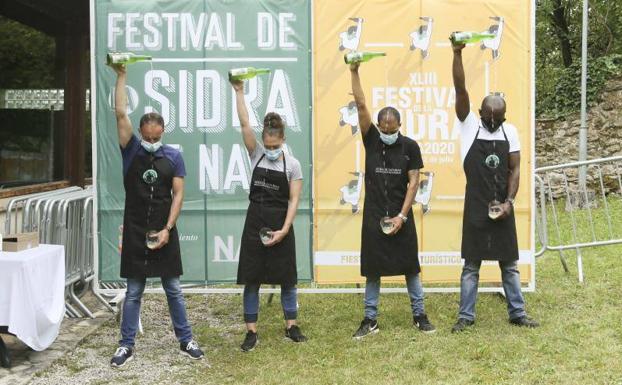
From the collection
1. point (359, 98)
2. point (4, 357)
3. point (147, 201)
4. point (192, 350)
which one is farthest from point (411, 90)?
point (4, 357)

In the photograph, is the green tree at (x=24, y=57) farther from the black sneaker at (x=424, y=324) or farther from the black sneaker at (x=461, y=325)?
the black sneaker at (x=461, y=325)

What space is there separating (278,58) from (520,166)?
6.88 ft

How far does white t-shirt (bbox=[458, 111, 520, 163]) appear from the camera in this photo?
16.8ft

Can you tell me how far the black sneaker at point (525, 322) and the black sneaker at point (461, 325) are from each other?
316mm

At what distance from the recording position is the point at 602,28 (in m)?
18.6

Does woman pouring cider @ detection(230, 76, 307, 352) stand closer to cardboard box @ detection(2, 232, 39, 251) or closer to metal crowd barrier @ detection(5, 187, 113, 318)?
cardboard box @ detection(2, 232, 39, 251)

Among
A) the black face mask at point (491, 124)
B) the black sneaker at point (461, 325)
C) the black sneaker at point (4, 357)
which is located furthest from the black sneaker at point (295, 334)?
the black face mask at point (491, 124)

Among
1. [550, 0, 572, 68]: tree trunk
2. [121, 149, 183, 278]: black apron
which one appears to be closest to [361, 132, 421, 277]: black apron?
[121, 149, 183, 278]: black apron

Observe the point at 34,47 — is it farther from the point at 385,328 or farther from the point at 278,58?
the point at 385,328

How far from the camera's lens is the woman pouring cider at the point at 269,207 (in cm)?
488

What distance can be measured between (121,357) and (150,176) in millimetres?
1221

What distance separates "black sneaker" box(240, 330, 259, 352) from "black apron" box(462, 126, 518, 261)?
168 centimetres

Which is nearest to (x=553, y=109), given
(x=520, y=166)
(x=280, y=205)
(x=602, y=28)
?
(x=602, y=28)

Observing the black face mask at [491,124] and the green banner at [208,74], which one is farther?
the green banner at [208,74]
